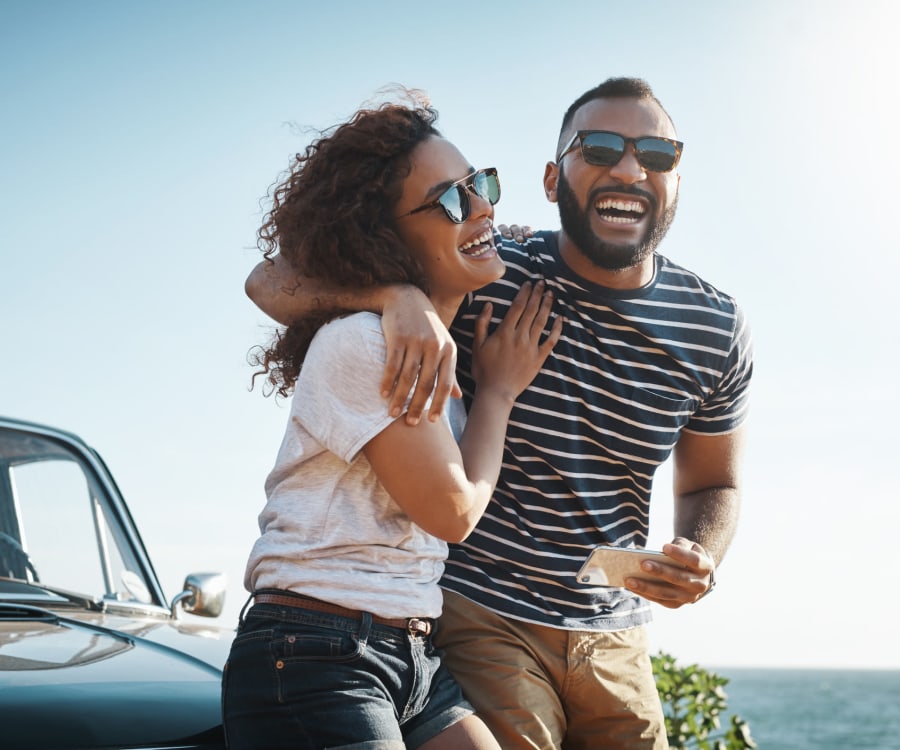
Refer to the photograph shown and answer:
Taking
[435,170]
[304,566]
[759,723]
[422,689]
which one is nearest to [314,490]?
[304,566]

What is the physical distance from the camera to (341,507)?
233cm

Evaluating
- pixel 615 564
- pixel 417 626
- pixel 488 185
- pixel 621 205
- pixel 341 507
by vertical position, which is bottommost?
pixel 417 626

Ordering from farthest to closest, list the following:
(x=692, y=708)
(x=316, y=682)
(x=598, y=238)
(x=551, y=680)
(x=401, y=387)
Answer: (x=692, y=708) → (x=598, y=238) → (x=551, y=680) → (x=401, y=387) → (x=316, y=682)

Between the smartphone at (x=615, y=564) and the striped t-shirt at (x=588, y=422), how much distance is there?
27 centimetres

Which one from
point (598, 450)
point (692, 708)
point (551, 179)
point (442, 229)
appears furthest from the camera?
point (692, 708)

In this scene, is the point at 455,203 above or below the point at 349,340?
above

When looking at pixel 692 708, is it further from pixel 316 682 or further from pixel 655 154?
pixel 316 682

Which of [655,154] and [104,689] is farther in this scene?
[655,154]

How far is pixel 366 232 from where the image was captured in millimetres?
2615

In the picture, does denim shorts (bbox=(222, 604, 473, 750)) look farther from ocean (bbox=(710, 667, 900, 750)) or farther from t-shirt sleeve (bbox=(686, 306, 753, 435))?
ocean (bbox=(710, 667, 900, 750))

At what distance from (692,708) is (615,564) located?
141 inches

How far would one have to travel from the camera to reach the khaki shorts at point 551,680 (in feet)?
9.14

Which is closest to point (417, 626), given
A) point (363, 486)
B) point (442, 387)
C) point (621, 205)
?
point (363, 486)

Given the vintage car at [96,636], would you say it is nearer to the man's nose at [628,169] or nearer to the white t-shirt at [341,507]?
the white t-shirt at [341,507]
